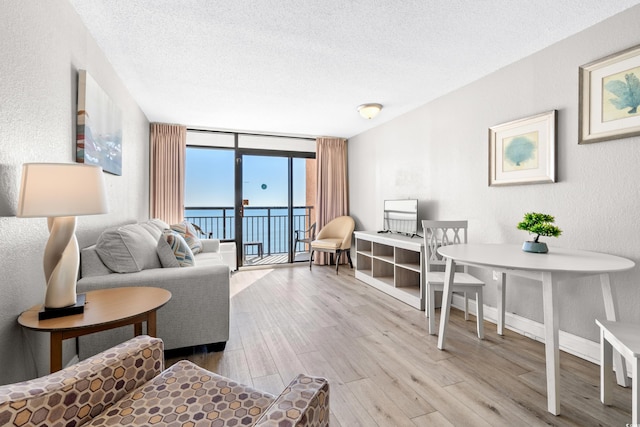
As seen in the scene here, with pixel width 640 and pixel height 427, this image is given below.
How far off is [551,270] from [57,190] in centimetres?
232

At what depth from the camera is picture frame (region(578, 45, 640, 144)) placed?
1.89 metres

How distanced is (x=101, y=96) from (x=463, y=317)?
12.0 ft

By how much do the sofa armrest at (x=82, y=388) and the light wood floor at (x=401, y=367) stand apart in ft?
3.05

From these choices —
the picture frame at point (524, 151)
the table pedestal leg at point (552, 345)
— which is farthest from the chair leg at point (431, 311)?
the picture frame at point (524, 151)

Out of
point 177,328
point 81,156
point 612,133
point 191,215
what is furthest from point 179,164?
point 612,133

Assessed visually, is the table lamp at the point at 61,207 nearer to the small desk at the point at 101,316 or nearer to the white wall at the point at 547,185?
the small desk at the point at 101,316

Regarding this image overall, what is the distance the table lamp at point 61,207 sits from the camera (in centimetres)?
122

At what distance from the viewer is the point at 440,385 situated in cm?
181

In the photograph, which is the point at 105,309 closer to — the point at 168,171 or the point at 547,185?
the point at 547,185

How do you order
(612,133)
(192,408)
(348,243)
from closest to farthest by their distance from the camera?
1. (192,408)
2. (612,133)
3. (348,243)

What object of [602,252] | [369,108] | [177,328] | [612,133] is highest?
[369,108]

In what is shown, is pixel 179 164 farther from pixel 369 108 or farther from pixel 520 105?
pixel 520 105

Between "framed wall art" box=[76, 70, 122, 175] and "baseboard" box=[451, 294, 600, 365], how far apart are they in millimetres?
3482

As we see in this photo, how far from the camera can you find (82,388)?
36.1 inches
